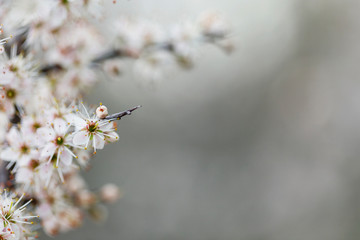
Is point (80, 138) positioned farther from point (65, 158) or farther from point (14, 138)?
point (14, 138)

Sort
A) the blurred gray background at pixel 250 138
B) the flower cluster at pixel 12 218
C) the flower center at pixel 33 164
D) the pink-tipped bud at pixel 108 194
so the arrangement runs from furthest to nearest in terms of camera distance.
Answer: the blurred gray background at pixel 250 138 < the pink-tipped bud at pixel 108 194 < the flower center at pixel 33 164 < the flower cluster at pixel 12 218

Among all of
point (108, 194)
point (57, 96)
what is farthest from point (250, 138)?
point (57, 96)

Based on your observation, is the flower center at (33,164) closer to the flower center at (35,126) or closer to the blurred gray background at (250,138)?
the flower center at (35,126)

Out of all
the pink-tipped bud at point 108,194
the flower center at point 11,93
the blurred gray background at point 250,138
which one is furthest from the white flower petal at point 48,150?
the blurred gray background at point 250,138

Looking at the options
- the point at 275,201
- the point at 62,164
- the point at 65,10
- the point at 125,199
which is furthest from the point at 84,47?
the point at 125,199

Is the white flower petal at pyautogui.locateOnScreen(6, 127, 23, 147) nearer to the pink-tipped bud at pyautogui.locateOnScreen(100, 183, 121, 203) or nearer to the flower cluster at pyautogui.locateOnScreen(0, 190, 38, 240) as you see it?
the flower cluster at pyautogui.locateOnScreen(0, 190, 38, 240)

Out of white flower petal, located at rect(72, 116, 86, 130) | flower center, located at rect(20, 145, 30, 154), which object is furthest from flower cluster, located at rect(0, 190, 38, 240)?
white flower petal, located at rect(72, 116, 86, 130)
